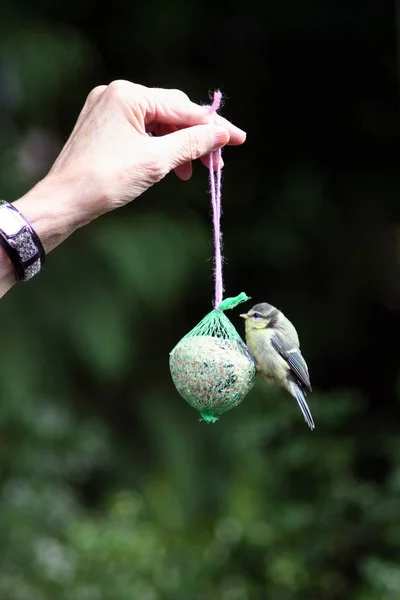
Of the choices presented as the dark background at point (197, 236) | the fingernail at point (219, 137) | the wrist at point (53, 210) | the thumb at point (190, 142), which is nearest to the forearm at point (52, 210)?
the wrist at point (53, 210)

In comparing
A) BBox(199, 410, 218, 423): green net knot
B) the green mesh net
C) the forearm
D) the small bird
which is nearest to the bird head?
the small bird

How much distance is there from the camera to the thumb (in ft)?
6.94

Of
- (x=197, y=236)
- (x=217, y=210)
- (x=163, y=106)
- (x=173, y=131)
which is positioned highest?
(x=163, y=106)

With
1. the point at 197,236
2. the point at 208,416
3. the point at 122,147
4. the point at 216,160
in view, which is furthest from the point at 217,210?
the point at 197,236

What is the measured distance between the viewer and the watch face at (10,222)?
1.99 metres

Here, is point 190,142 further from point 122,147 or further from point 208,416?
point 208,416

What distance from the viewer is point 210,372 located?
2221 millimetres

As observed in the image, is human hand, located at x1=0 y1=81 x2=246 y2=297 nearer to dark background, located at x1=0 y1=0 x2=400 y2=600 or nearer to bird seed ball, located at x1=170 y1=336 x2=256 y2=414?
bird seed ball, located at x1=170 y1=336 x2=256 y2=414

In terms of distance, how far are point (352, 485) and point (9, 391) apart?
179 centimetres

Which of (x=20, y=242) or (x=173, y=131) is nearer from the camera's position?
(x=20, y=242)

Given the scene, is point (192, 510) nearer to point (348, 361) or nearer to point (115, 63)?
point (348, 361)

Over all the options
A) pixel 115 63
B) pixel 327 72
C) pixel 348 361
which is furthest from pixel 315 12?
pixel 348 361

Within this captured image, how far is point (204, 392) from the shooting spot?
2230mm

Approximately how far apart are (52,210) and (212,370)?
0.49 meters
